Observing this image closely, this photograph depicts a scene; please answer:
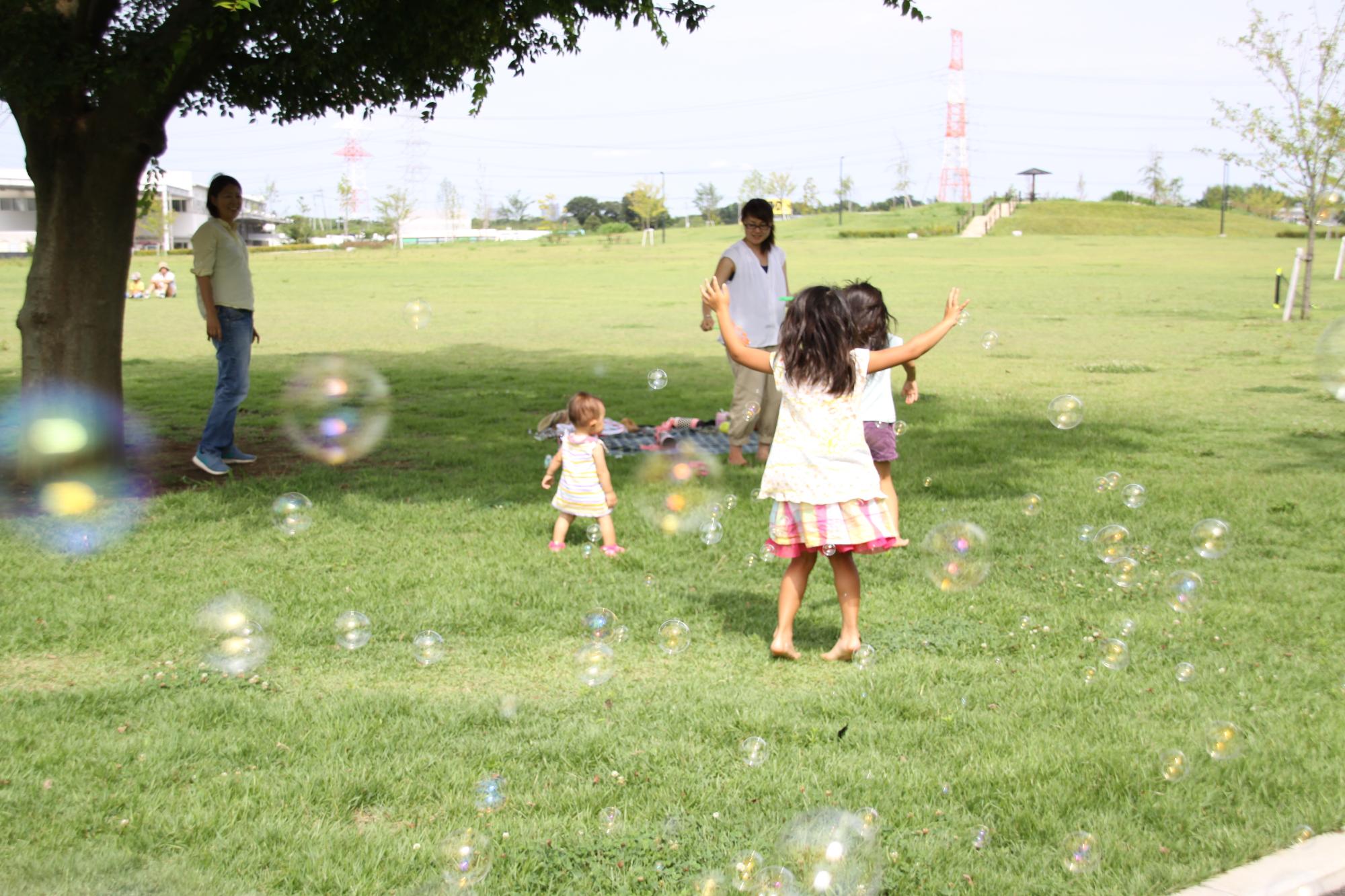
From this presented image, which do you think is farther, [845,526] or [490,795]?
[845,526]

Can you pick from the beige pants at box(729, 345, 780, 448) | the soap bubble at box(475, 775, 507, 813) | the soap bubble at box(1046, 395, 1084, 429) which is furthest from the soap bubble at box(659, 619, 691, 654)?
the beige pants at box(729, 345, 780, 448)

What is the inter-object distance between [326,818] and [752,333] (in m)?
5.84

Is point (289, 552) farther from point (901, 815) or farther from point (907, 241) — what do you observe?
point (907, 241)

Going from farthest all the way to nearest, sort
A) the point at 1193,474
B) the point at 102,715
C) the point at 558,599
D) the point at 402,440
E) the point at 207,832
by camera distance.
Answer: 1. the point at 402,440
2. the point at 1193,474
3. the point at 558,599
4. the point at 102,715
5. the point at 207,832

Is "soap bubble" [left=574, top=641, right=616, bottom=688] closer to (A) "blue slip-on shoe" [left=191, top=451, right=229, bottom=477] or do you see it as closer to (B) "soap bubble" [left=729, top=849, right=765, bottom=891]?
(B) "soap bubble" [left=729, top=849, right=765, bottom=891]

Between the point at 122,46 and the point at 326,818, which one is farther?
the point at 122,46

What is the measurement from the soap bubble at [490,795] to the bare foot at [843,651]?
1.76 meters

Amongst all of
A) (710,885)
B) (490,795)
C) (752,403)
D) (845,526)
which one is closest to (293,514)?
(752,403)

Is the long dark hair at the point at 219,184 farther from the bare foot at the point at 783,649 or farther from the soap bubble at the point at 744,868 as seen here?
the soap bubble at the point at 744,868

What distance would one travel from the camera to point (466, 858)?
3.38 metres

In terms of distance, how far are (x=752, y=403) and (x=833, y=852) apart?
5875mm

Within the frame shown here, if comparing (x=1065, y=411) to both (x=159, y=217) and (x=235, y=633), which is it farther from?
(x=159, y=217)

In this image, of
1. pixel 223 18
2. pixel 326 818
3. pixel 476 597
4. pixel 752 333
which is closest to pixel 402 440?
pixel 752 333

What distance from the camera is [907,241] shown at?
65875 millimetres
